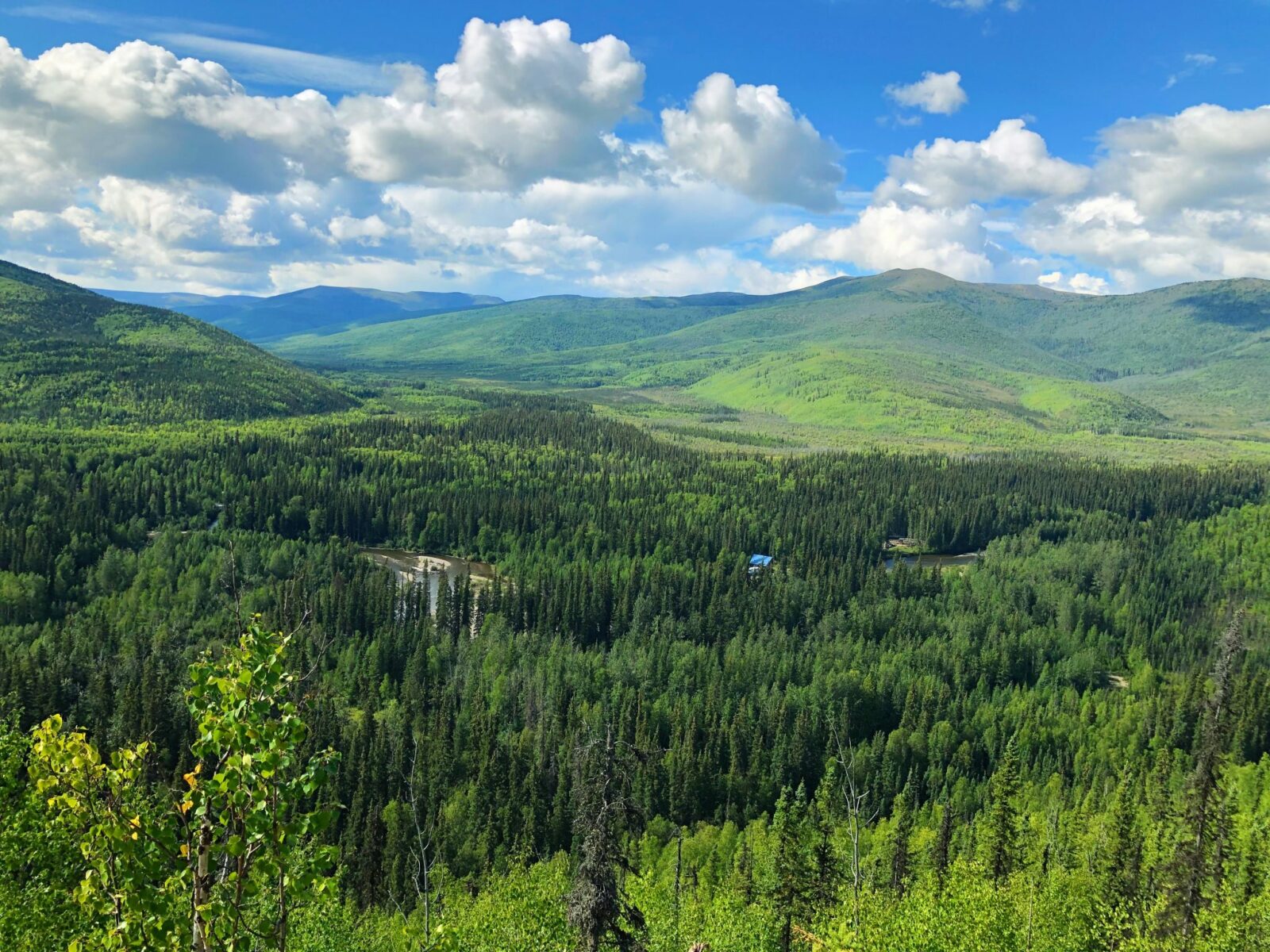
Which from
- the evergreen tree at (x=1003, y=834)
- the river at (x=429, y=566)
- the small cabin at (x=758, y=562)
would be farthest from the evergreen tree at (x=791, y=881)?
the small cabin at (x=758, y=562)

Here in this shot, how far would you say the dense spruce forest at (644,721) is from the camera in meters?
→ 28.6

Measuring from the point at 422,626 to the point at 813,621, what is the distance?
212ft

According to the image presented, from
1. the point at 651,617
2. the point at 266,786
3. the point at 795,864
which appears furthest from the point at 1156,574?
the point at 266,786

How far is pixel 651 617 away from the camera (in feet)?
465

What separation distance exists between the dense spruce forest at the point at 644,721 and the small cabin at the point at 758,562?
12.6 ft

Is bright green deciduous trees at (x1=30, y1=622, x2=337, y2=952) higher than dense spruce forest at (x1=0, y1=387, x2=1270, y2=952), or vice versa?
bright green deciduous trees at (x1=30, y1=622, x2=337, y2=952)

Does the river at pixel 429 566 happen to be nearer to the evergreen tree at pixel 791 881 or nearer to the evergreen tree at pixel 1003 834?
the evergreen tree at pixel 1003 834

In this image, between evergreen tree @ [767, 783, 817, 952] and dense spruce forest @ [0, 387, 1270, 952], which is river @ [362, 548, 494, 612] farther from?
evergreen tree @ [767, 783, 817, 952]

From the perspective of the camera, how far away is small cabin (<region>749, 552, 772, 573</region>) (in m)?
176

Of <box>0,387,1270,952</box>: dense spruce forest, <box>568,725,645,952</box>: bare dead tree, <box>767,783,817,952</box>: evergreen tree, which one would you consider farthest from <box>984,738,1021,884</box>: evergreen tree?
<box>568,725,645,952</box>: bare dead tree

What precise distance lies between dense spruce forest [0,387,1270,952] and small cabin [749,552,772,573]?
385 cm

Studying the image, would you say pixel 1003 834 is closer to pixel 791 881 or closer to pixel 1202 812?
pixel 1202 812

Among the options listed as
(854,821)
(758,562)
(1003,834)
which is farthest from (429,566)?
(854,821)

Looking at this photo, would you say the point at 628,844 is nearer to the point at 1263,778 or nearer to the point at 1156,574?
the point at 1263,778
